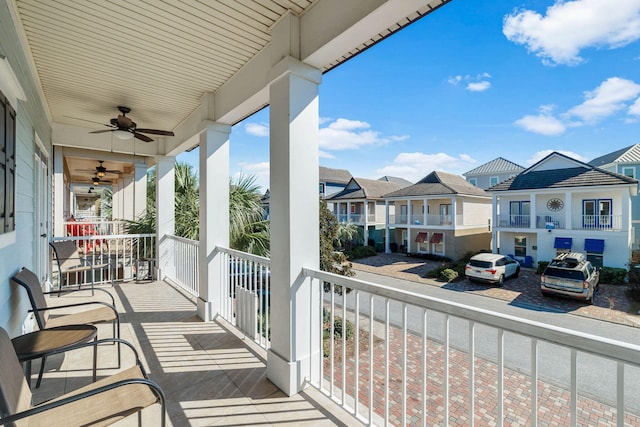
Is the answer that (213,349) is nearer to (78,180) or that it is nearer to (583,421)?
(583,421)

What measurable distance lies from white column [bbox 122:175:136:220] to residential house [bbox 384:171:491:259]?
14.8 m

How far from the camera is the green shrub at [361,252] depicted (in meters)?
19.0

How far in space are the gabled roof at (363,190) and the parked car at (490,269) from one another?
9.70 metres

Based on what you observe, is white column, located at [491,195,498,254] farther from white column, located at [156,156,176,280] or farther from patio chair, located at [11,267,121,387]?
→ patio chair, located at [11,267,121,387]

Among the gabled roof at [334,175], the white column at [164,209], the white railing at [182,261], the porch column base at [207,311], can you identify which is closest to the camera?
the porch column base at [207,311]

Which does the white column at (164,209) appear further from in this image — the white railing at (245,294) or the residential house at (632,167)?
the residential house at (632,167)

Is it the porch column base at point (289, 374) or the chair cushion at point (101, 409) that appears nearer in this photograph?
the chair cushion at point (101, 409)

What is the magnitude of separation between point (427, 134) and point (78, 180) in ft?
101

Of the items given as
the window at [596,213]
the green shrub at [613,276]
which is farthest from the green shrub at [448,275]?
→ the window at [596,213]

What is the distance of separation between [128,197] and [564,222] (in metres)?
18.4

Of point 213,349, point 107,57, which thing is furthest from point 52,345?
point 107,57

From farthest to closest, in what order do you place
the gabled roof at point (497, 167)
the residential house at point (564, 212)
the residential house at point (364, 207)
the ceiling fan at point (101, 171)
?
the gabled roof at point (497, 167) < the residential house at point (364, 207) < the residential house at point (564, 212) < the ceiling fan at point (101, 171)

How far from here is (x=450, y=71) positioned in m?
22.8

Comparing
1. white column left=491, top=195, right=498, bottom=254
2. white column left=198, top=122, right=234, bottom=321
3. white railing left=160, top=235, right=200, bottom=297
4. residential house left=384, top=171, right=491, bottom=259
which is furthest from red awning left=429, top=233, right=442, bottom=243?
white column left=198, top=122, right=234, bottom=321
